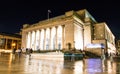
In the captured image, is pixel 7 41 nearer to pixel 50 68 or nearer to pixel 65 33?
pixel 65 33

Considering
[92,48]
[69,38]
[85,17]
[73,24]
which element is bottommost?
[92,48]

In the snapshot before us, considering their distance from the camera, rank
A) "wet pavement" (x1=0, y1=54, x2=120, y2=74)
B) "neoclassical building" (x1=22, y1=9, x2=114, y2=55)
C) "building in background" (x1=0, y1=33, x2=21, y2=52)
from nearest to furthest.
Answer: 1. "wet pavement" (x1=0, y1=54, x2=120, y2=74)
2. "neoclassical building" (x1=22, y1=9, x2=114, y2=55)
3. "building in background" (x1=0, y1=33, x2=21, y2=52)

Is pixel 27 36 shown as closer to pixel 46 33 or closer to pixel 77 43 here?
pixel 46 33

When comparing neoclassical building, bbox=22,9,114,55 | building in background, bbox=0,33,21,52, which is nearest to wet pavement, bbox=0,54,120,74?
neoclassical building, bbox=22,9,114,55

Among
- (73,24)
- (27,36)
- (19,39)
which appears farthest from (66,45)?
(19,39)

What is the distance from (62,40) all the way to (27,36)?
22036 mm

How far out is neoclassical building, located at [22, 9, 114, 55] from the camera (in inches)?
1954

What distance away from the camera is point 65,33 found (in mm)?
51000

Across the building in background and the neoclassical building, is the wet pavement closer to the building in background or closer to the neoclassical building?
the neoclassical building

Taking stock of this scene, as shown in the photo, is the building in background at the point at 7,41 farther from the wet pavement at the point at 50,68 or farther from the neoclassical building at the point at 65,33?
the wet pavement at the point at 50,68

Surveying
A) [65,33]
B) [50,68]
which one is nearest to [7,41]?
Result: [65,33]

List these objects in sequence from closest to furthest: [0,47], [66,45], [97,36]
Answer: [66,45], [97,36], [0,47]

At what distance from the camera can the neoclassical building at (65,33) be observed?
49.6m

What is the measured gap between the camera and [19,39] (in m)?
71.8
